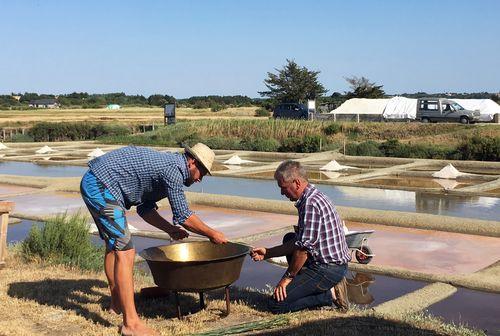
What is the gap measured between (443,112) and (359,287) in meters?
29.1

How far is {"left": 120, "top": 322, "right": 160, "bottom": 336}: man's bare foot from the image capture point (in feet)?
14.7

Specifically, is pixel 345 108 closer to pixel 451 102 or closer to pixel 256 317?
pixel 451 102

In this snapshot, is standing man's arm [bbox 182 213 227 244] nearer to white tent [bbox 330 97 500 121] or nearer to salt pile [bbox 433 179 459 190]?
salt pile [bbox 433 179 459 190]

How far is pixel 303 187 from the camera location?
4996 millimetres

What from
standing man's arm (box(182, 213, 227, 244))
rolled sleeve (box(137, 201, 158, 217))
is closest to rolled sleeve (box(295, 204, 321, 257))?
standing man's arm (box(182, 213, 227, 244))

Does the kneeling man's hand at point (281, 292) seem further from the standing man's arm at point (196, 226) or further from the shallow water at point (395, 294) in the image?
the shallow water at point (395, 294)

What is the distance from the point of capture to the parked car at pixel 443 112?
3353cm

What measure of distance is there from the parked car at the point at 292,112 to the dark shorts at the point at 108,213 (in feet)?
Answer: 115

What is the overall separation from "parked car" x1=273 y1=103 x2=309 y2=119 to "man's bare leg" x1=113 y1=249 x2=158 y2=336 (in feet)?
115

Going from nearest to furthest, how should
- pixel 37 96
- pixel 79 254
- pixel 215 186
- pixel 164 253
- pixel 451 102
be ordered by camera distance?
pixel 164 253, pixel 79 254, pixel 215 186, pixel 451 102, pixel 37 96

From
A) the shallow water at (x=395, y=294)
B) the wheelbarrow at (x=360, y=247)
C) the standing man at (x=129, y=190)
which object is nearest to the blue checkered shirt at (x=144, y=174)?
the standing man at (x=129, y=190)

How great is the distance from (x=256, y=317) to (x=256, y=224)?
16.6ft

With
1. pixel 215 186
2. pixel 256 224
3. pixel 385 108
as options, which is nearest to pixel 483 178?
pixel 215 186

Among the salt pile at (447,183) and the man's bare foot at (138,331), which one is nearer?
the man's bare foot at (138,331)
